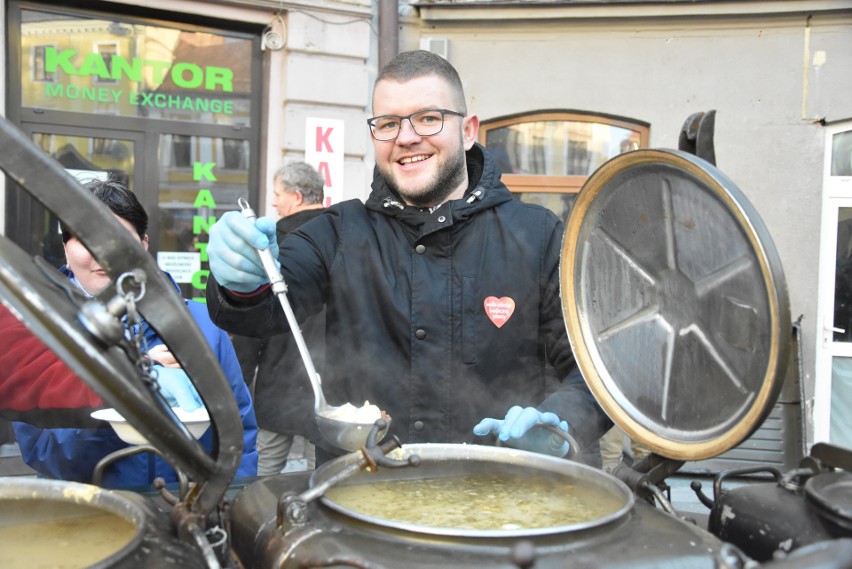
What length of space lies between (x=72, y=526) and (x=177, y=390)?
0.43 m

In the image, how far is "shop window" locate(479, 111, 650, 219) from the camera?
6422 mm

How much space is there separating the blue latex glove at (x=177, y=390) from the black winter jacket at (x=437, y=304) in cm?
43

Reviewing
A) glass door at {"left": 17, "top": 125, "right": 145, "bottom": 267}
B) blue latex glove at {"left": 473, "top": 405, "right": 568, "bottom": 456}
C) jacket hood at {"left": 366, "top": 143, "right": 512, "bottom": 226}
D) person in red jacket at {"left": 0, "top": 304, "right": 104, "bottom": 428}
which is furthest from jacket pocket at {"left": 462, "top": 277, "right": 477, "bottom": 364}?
glass door at {"left": 17, "top": 125, "right": 145, "bottom": 267}

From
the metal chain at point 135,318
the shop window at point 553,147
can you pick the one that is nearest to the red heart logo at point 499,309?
the metal chain at point 135,318

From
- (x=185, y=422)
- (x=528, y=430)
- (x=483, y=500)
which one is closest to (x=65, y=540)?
(x=185, y=422)

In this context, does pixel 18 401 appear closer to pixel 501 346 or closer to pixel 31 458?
pixel 31 458

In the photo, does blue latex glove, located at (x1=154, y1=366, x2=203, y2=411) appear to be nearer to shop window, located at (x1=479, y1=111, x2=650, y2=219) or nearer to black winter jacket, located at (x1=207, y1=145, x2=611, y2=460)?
black winter jacket, located at (x1=207, y1=145, x2=611, y2=460)

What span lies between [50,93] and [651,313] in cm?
532

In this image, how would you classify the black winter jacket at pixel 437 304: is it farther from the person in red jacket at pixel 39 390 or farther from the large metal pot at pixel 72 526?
the large metal pot at pixel 72 526

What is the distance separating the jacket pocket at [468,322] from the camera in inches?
78.7

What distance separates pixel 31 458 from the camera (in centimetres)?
207

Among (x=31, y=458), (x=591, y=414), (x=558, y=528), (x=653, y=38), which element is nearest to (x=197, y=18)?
(x=653, y=38)

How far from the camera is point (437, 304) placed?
1.99 m

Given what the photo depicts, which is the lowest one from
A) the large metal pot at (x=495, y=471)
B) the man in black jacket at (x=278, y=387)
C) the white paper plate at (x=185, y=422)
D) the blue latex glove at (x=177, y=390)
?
the man in black jacket at (x=278, y=387)
